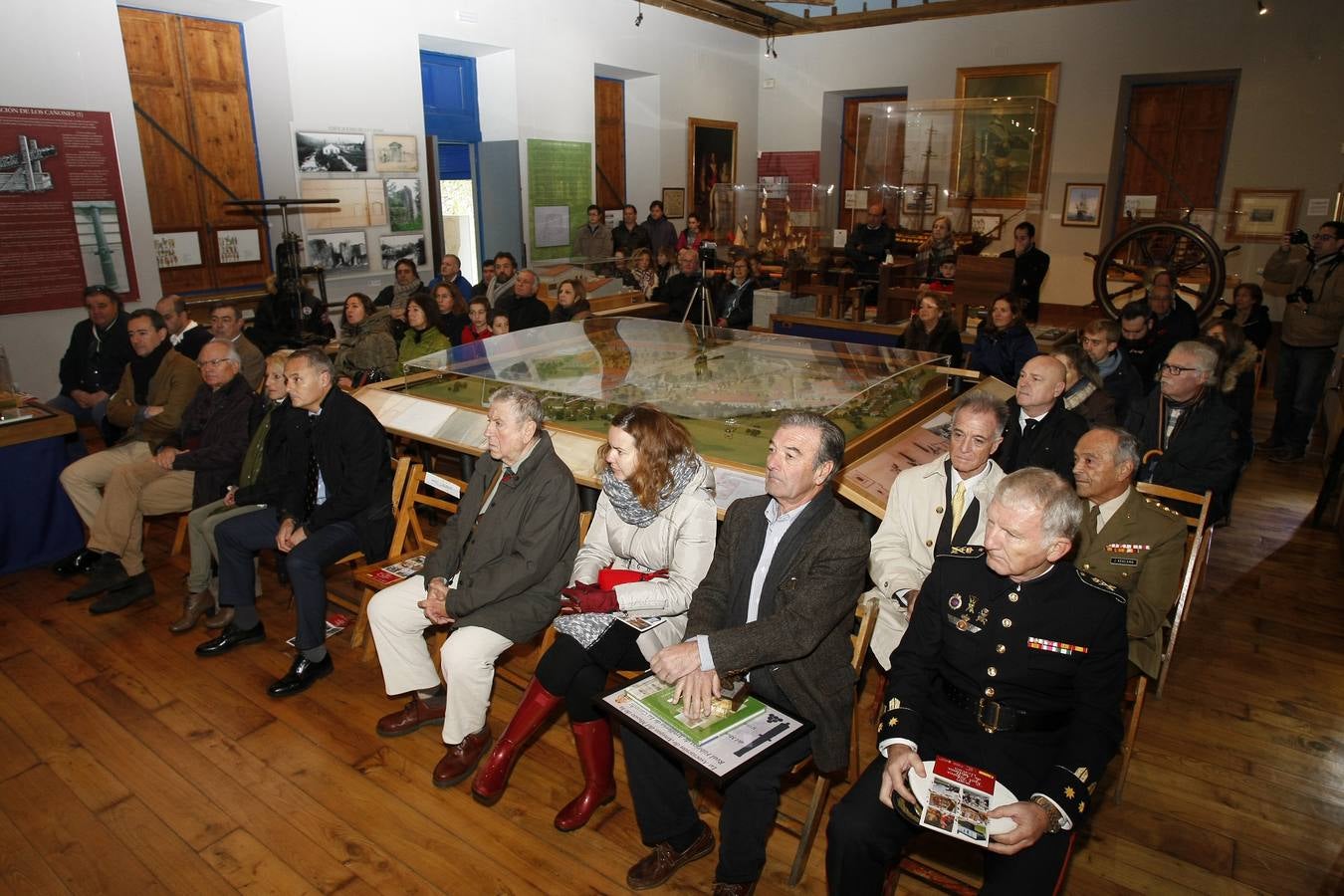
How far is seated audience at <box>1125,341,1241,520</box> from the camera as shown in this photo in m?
3.80

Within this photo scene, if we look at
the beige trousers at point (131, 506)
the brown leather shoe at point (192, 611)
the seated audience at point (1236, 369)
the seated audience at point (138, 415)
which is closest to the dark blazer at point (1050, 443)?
the seated audience at point (1236, 369)

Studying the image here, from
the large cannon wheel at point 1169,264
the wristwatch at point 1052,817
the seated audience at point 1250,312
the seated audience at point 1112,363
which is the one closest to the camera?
the wristwatch at point 1052,817

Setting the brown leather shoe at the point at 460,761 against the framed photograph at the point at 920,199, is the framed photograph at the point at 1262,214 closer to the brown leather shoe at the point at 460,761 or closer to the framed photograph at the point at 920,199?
the framed photograph at the point at 920,199

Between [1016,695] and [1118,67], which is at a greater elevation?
[1118,67]

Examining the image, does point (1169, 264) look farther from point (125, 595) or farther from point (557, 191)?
point (125, 595)

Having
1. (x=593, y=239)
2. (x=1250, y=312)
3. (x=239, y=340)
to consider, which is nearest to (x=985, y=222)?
(x=1250, y=312)

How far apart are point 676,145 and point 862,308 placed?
5.62 m

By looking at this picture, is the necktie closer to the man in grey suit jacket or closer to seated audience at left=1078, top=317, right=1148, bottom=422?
the man in grey suit jacket

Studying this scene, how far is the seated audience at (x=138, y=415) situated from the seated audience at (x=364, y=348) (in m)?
1.06

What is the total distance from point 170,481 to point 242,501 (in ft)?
2.66

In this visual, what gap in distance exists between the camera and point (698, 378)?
191 inches

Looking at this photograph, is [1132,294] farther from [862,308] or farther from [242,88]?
[242,88]

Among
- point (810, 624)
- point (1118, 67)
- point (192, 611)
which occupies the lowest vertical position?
point (192, 611)

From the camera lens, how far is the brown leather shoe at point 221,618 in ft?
13.4
